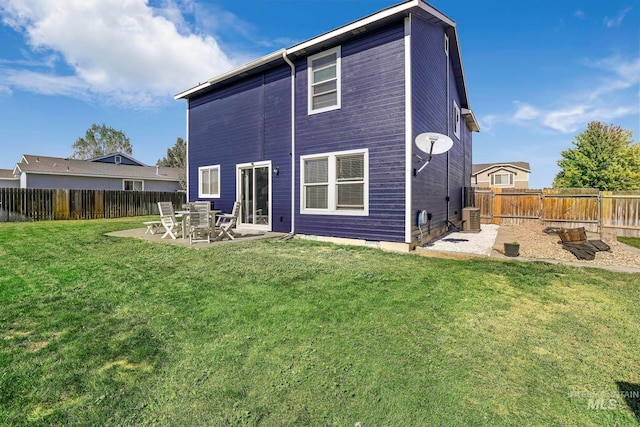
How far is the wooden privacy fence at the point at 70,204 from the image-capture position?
47.3 ft

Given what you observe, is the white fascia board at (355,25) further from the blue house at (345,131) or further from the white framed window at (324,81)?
the white framed window at (324,81)

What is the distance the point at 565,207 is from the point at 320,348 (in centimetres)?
1346

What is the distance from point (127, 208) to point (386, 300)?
19333 mm

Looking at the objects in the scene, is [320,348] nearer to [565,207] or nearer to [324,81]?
[324,81]

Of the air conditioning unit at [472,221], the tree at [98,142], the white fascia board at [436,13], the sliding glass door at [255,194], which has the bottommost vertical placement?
the air conditioning unit at [472,221]

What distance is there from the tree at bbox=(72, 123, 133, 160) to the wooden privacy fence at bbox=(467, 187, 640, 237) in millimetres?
50840

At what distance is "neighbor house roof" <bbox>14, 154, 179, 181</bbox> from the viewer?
2136 centimetres

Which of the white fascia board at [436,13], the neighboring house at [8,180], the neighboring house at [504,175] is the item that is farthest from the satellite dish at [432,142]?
the neighboring house at [8,180]

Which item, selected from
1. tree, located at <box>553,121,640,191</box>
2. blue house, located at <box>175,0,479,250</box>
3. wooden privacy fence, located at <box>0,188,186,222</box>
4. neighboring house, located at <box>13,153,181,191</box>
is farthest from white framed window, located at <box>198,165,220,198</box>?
tree, located at <box>553,121,640,191</box>

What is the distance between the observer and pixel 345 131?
763 centimetres

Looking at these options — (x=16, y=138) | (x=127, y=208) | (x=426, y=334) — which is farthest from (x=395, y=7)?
(x=16, y=138)

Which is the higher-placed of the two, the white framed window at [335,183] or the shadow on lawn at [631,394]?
the white framed window at [335,183]

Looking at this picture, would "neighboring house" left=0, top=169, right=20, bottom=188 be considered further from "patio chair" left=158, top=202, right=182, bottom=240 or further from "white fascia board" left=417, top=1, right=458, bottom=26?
"white fascia board" left=417, top=1, right=458, bottom=26

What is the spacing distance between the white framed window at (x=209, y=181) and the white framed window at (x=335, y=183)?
4.20m
